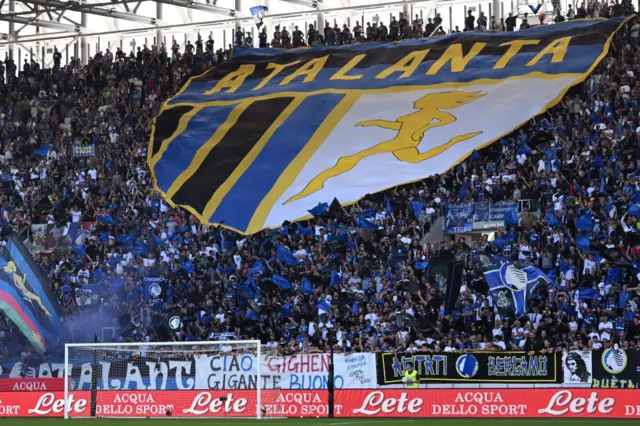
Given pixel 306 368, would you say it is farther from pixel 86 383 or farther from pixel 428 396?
pixel 86 383

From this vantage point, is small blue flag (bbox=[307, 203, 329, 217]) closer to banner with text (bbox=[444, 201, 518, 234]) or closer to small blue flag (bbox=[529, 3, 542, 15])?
banner with text (bbox=[444, 201, 518, 234])

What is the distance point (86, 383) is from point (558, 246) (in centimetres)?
1135

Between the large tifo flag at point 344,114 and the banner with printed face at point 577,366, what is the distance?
36.1 feet

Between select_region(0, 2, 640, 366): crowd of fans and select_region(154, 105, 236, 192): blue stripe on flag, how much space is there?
2.39 feet

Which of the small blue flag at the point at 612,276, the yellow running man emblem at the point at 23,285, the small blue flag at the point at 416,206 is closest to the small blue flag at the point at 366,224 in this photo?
the small blue flag at the point at 416,206

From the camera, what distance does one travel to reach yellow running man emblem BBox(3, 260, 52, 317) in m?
31.4

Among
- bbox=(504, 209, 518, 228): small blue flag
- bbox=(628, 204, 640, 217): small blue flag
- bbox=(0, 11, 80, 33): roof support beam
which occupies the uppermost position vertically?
bbox=(0, 11, 80, 33): roof support beam

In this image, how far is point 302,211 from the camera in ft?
104

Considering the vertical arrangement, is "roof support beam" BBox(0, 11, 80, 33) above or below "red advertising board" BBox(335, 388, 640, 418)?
A: above

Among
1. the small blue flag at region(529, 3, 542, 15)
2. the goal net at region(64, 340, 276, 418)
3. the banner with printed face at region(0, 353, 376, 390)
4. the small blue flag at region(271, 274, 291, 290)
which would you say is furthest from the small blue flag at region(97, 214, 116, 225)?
the small blue flag at region(529, 3, 542, 15)

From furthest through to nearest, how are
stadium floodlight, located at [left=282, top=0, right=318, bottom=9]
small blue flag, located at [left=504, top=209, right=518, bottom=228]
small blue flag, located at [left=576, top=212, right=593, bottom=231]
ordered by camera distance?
1. stadium floodlight, located at [left=282, top=0, right=318, bottom=9]
2. small blue flag, located at [left=504, top=209, right=518, bottom=228]
3. small blue flag, located at [left=576, top=212, right=593, bottom=231]

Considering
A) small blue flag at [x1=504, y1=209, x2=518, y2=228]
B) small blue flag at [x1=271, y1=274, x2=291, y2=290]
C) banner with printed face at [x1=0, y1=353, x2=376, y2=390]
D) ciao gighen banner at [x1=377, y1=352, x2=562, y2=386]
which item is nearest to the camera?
ciao gighen banner at [x1=377, y1=352, x2=562, y2=386]

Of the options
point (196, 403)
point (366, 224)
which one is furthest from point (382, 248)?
point (196, 403)

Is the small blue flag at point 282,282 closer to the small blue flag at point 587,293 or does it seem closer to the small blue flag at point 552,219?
the small blue flag at point 552,219
